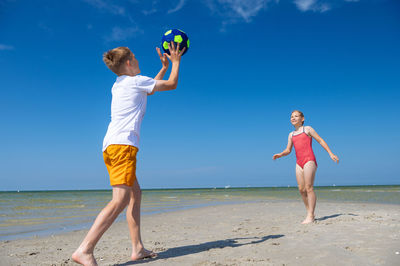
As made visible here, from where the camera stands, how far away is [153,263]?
334 cm

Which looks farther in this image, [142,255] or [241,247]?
[241,247]

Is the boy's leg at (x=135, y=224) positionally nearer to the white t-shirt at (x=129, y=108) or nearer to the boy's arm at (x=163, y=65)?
the white t-shirt at (x=129, y=108)

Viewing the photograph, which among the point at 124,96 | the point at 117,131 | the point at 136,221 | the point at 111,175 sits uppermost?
the point at 124,96

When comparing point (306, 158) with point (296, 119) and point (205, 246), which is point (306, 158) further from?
point (205, 246)

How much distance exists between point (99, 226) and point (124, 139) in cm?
86

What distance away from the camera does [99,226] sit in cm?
296

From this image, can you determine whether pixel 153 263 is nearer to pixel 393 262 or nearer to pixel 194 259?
pixel 194 259

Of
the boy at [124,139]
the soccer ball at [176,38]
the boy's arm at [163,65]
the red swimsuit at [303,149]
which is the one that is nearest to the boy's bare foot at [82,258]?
the boy at [124,139]

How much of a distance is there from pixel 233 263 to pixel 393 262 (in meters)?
1.56

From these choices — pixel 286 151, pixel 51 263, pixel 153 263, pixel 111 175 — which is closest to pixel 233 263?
pixel 153 263

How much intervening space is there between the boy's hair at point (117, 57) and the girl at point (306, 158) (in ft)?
13.0

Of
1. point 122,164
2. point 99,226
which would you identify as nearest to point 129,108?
point 122,164

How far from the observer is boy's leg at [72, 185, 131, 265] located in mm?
2881

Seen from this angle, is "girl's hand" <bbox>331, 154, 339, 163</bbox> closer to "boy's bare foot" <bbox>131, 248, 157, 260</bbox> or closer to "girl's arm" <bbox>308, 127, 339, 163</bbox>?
"girl's arm" <bbox>308, 127, 339, 163</bbox>
